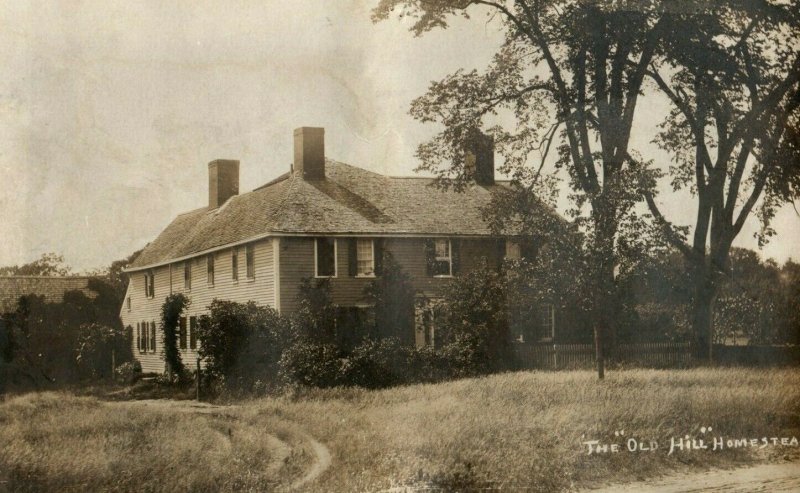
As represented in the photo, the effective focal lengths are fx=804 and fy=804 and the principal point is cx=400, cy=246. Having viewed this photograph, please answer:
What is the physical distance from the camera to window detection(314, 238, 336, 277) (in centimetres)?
1970

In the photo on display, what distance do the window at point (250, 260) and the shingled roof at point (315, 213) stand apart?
0.94 feet

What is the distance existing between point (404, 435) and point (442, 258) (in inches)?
416

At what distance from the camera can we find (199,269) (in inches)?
841

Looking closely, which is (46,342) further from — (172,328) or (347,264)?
(347,264)

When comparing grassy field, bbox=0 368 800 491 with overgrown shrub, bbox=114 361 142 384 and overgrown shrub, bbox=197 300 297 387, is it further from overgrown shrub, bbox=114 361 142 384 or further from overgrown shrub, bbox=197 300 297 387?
overgrown shrub, bbox=114 361 142 384

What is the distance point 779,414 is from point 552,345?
342 inches

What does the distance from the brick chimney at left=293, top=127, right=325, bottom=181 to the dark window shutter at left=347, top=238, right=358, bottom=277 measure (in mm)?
2192

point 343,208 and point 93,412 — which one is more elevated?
point 343,208

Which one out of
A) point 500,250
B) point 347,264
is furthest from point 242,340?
point 500,250

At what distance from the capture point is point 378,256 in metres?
20.2

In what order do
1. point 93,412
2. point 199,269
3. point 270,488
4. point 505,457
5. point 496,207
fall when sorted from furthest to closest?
point 199,269, point 496,207, point 93,412, point 505,457, point 270,488

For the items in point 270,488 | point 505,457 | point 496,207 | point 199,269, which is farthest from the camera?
point 199,269

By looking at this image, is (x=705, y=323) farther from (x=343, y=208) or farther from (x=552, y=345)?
(x=343, y=208)

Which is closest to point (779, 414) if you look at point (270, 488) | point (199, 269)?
point (270, 488)
